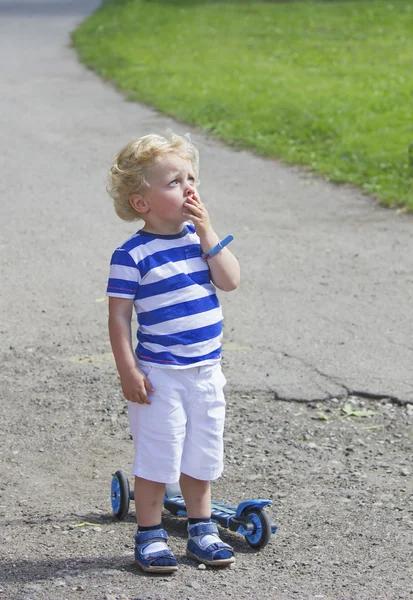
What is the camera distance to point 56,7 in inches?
1008

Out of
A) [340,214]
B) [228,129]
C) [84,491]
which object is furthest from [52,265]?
[228,129]

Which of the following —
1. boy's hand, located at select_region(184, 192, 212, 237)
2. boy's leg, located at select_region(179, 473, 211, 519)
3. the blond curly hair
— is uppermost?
the blond curly hair

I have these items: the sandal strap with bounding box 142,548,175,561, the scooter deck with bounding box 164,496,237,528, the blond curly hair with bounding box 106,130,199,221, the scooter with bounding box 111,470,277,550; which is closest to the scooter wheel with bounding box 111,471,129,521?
the scooter with bounding box 111,470,277,550

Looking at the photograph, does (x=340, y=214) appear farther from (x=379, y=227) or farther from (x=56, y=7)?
(x=56, y=7)

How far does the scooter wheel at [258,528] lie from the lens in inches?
139

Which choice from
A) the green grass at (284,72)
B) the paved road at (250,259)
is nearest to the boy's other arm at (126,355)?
the paved road at (250,259)

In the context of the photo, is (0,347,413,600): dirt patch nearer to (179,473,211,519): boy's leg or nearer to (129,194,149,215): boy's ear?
(179,473,211,519): boy's leg

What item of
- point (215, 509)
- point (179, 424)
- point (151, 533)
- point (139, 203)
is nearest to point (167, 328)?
point (179, 424)

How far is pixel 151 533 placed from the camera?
11.2 feet

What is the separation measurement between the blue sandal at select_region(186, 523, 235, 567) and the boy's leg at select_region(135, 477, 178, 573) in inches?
3.7

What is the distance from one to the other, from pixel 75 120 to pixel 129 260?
29.8 feet

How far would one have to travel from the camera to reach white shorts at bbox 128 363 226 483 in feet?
11.0

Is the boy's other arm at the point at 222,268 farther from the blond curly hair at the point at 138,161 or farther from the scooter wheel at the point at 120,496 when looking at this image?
the scooter wheel at the point at 120,496

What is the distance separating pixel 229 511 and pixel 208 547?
31cm
